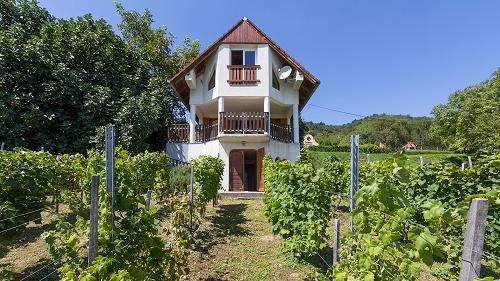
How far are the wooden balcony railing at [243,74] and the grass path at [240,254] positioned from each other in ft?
26.0

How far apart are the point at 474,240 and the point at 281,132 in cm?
1393

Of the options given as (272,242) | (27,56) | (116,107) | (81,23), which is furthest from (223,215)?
(81,23)

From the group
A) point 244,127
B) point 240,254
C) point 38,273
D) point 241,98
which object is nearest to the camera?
point 38,273

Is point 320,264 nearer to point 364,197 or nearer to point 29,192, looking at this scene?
point 364,197

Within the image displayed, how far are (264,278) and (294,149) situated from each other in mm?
11100

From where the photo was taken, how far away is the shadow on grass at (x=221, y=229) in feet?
20.3

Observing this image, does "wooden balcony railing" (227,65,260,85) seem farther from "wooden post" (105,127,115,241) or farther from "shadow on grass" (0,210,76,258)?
"wooden post" (105,127,115,241)

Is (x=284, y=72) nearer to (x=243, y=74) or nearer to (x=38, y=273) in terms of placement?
Result: (x=243, y=74)

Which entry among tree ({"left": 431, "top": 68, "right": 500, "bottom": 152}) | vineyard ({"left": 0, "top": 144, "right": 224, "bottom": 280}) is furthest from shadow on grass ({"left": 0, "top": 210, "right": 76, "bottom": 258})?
tree ({"left": 431, "top": 68, "right": 500, "bottom": 152})

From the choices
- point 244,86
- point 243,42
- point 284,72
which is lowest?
point 244,86

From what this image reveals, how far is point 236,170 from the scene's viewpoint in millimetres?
14227

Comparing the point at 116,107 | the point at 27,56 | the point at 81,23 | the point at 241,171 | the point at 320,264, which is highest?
the point at 81,23

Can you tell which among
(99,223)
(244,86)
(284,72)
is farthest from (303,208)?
(284,72)

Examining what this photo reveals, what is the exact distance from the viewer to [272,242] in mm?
6520
